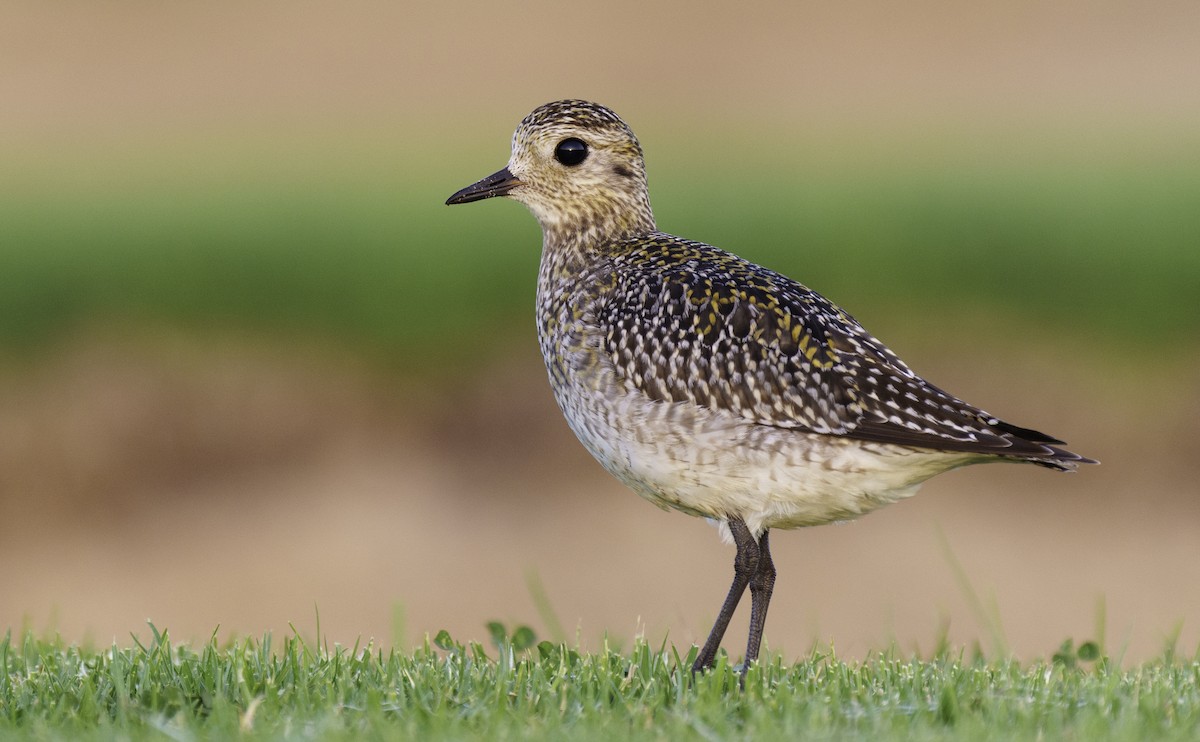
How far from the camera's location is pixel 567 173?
6.70 meters

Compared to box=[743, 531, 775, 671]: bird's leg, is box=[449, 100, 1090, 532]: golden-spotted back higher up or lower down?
higher up

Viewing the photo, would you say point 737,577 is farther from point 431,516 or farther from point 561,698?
point 431,516

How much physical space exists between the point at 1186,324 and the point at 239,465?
6.80m

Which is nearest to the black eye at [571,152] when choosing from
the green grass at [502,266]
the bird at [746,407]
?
the bird at [746,407]

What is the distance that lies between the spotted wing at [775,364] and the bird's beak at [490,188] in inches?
33.5

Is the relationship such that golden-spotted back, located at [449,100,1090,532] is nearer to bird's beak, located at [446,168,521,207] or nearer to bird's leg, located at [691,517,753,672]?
bird's leg, located at [691,517,753,672]

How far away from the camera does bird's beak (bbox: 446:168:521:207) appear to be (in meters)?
6.59

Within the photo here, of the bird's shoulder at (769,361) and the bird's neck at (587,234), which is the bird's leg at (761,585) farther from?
the bird's neck at (587,234)

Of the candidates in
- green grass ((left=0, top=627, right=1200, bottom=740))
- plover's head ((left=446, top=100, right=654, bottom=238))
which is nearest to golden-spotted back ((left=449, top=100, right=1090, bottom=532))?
plover's head ((left=446, top=100, right=654, bottom=238))

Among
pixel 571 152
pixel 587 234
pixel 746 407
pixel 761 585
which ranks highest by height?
pixel 571 152

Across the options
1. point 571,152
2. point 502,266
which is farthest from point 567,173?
point 502,266

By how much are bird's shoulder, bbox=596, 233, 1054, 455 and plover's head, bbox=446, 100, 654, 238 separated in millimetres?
668

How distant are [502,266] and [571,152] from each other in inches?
215

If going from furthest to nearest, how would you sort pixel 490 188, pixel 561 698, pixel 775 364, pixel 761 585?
pixel 490 188 < pixel 761 585 < pixel 775 364 < pixel 561 698
